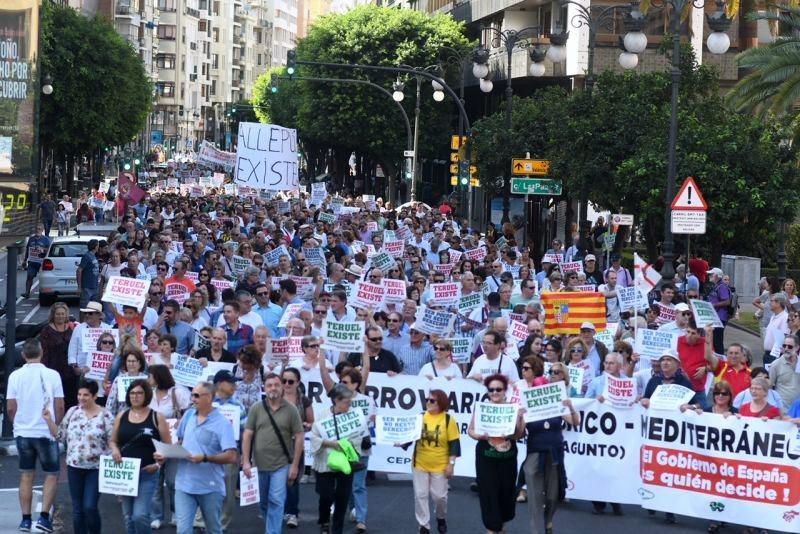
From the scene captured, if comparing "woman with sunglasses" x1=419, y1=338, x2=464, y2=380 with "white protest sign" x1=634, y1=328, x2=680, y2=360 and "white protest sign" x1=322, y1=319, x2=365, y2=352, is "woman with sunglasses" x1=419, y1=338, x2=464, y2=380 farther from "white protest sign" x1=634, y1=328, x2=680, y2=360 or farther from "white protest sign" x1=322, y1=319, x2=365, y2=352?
"white protest sign" x1=634, y1=328, x2=680, y2=360

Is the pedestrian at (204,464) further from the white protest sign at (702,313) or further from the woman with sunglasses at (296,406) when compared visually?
the white protest sign at (702,313)

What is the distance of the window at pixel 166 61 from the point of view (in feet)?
601

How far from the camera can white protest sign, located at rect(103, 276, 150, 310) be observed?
1634 centimetres

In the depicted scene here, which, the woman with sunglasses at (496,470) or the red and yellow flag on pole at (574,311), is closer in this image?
the woman with sunglasses at (496,470)

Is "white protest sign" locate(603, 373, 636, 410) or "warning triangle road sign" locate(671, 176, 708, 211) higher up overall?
"warning triangle road sign" locate(671, 176, 708, 211)

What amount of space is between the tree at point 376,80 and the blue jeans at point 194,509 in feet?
191

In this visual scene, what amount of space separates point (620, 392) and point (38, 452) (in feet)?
15.4

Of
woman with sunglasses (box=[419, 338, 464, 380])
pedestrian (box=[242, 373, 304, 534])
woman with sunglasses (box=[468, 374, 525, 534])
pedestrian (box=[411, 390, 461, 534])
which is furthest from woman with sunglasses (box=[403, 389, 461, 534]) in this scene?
woman with sunglasses (box=[419, 338, 464, 380])

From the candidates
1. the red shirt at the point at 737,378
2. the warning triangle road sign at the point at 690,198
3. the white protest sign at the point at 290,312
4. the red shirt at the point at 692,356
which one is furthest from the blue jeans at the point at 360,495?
the warning triangle road sign at the point at 690,198

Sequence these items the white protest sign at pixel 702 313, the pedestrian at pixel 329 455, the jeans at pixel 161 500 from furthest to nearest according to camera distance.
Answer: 1. the white protest sign at pixel 702 313
2. the jeans at pixel 161 500
3. the pedestrian at pixel 329 455

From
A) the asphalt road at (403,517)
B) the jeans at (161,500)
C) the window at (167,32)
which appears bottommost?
the asphalt road at (403,517)

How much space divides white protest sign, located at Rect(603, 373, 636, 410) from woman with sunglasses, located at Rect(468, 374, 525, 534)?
191 cm

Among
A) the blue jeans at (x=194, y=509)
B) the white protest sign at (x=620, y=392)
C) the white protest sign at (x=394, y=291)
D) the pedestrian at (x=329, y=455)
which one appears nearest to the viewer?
the blue jeans at (x=194, y=509)

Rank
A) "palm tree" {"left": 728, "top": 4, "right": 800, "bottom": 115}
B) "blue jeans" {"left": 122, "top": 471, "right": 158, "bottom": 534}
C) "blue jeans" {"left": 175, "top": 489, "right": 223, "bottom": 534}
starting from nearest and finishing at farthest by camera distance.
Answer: "blue jeans" {"left": 175, "top": 489, "right": 223, "bottom": 534}, "blue jeans" {"left": 122, "top": 471, "right": 158, "bottom": 534}, "palm tree" {"left": 728, "top": 4, "right": 800, "bottom": 115}
